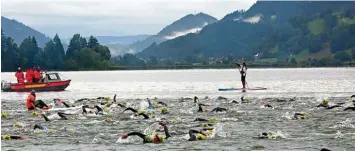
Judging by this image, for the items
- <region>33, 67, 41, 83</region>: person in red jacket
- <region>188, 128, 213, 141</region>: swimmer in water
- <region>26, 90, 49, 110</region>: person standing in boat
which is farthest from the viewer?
<region>33, 67, 41, 83</region>: person in red jacket

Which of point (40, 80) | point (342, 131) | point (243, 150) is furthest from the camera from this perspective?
point (40, 80)

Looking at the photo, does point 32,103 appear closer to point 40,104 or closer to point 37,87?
point 40,104

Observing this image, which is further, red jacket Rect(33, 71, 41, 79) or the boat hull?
red jacket Rect(33, 71, 41, 79)

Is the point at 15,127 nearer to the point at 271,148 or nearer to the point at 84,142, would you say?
the point at 84,142

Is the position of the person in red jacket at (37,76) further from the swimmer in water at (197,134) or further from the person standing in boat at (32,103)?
the swimmer in water at (197,134)

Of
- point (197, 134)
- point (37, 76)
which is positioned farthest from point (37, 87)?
point (197, 134)

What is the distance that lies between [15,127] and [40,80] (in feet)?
203

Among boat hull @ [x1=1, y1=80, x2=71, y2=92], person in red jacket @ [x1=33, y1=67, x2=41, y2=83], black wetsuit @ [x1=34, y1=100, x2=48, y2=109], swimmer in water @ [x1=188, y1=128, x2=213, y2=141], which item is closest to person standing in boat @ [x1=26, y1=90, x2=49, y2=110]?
black wetsuit @ [x1=34, y1=100, x2=48, y2=109]

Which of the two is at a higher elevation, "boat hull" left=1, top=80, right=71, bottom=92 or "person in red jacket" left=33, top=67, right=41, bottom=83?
"person in red jacket" left=33, top=67, right=41, bottom=83

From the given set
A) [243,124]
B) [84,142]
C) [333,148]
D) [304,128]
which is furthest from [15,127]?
[333,148]

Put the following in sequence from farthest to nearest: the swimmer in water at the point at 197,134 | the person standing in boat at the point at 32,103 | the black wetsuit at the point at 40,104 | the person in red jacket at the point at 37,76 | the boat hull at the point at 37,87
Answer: the person in red jacket at the point at 37,76 < the boat hull at the point at 37,87 < the black wetsuit at the point at 40,104 < the person standing in boat at the point at 32,103 < the swimmer in water at the point at 197,134

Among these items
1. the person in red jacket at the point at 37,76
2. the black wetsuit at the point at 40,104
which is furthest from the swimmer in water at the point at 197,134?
the person in red jacket at the point at 37,76

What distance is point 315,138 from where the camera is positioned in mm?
34438

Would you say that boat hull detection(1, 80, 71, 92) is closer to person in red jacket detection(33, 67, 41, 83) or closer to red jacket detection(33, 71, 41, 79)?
person in red jacket detection(33, 67, 41, 83)
